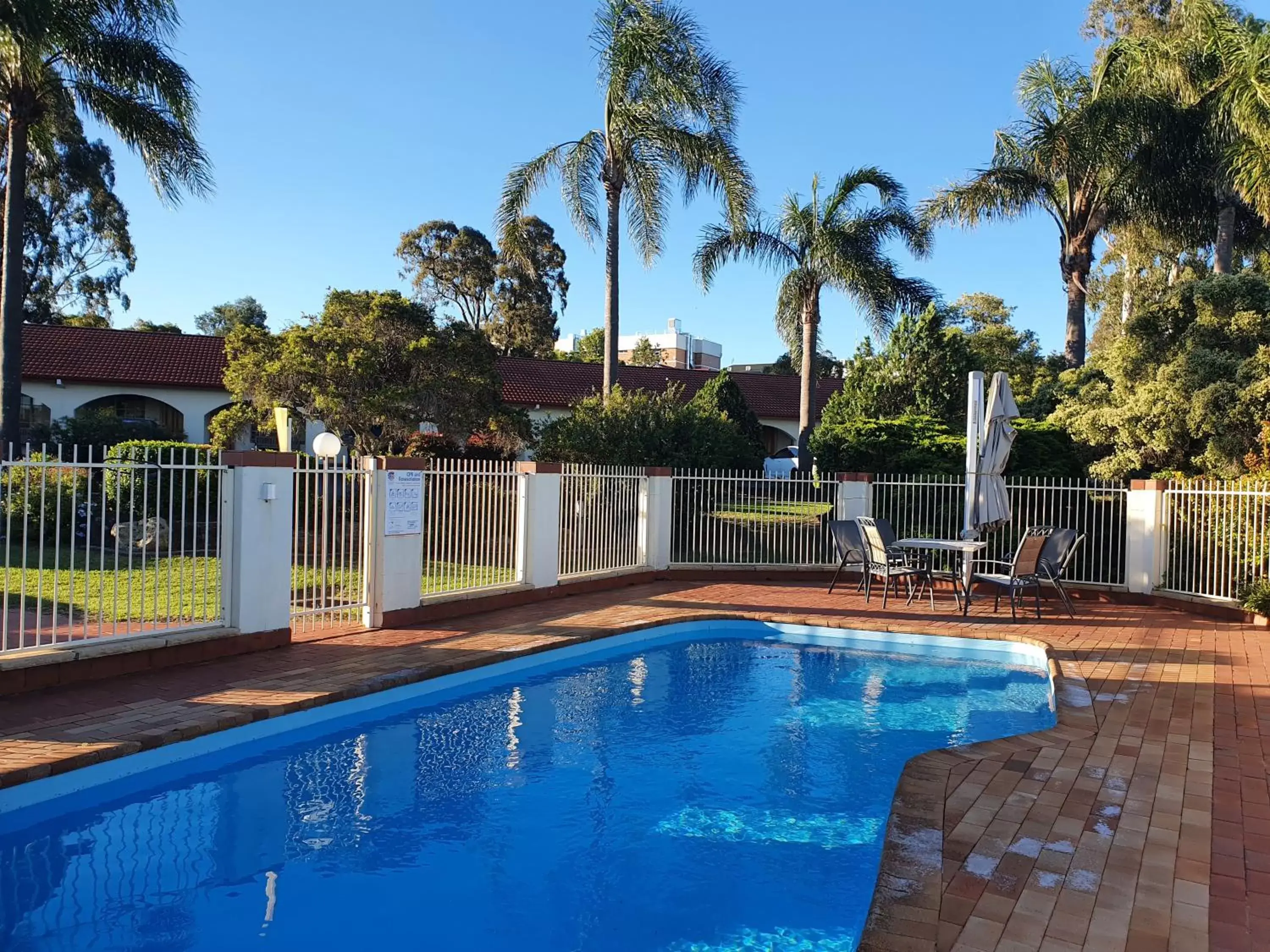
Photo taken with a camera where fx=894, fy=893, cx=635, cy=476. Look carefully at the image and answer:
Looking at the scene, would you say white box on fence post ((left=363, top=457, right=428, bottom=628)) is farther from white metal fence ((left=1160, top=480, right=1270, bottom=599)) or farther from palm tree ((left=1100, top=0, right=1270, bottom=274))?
palm tree ((left=1100, top=0, right=1270, bottom=274))

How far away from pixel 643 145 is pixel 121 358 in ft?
61.3

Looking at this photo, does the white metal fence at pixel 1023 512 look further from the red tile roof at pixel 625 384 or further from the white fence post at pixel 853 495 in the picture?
the red tile roof at pixel 625 384

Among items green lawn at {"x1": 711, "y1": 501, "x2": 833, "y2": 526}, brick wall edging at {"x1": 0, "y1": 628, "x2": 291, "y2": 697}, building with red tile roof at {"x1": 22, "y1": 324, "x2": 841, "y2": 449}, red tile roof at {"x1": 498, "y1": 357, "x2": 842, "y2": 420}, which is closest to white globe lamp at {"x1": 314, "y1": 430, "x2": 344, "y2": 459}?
brick wall edging at {"x1": 0, "y1": 628, "x2": 291, "y2": 697}

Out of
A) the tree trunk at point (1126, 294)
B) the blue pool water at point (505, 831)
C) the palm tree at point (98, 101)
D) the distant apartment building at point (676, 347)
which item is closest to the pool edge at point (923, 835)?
the blue pool water at point (505, 831)

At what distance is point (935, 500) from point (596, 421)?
6285mm

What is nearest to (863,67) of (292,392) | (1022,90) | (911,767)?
(1022,90)

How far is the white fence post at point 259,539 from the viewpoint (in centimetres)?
740

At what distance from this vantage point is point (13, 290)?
14844 mm

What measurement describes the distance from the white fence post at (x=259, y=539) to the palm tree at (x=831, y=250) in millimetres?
13992

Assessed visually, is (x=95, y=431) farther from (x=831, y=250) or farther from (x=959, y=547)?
(x=959, y=547)

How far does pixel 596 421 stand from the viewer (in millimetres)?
16906

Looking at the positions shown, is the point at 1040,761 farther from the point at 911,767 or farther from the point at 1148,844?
the point at 1148,844

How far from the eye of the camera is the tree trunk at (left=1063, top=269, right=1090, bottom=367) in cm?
2100

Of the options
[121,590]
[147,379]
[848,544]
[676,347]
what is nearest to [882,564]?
[848,544]
